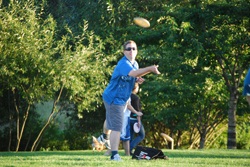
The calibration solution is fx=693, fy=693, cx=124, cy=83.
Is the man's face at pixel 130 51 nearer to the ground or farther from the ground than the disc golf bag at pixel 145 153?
farther from the ground

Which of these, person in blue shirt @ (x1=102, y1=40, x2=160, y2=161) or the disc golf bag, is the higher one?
person in blue shirt @ (x1=102, y1=40, x2=160, y2=161)

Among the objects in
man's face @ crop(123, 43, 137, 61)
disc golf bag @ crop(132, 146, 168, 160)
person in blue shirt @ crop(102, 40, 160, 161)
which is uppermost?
man's face @ crop(123, 43, 137, 61)

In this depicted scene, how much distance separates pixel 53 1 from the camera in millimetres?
27484

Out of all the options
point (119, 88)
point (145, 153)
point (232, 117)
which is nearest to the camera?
point (119, 88)

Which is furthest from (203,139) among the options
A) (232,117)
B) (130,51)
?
A: (130,51)

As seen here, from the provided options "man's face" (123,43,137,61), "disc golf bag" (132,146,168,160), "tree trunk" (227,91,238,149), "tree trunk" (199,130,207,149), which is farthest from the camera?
"tree trunk" (199,130,207,149)

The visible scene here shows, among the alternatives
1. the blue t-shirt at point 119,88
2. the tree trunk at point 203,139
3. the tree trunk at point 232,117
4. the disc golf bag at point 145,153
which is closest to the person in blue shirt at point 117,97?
the blue t-shirt at point 119,88

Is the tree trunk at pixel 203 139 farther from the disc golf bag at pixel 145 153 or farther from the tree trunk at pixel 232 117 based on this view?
the disc golf bag at pixel 145 153

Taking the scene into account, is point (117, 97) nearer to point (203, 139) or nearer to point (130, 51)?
point (130, 51)

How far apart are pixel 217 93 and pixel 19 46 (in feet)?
28.8

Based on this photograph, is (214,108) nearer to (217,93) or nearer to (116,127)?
(217,93)

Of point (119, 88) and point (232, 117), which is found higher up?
point (232, 117)

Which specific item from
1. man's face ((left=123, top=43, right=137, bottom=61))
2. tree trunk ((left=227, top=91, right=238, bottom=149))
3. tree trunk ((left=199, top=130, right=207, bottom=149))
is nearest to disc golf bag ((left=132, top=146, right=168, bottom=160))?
man's face ((left=123, top=43, right=137, bottom=61))

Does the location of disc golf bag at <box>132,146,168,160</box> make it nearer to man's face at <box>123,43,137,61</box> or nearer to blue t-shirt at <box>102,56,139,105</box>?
blue t-shirt at <box>102,56,139,105</box>
